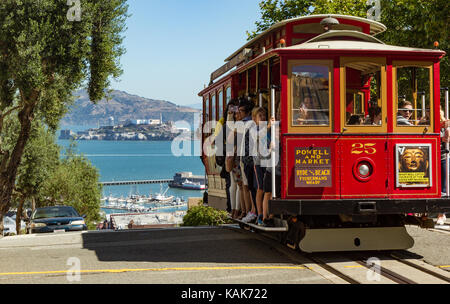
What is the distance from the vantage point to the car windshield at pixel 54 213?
17.4m

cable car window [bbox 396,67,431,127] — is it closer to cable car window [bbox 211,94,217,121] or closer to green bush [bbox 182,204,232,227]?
cable car window [bbox 211,94,217,121]

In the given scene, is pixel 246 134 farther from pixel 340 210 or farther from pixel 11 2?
pixel 11 2

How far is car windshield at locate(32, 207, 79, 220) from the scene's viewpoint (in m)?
17.4

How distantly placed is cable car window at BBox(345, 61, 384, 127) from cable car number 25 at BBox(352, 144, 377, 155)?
329mm

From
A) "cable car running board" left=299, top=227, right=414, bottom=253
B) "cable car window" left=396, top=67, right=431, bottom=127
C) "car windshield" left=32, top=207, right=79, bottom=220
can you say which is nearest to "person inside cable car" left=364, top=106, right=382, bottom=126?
"cable car window" left=396, top=67, right=431, bottom=127

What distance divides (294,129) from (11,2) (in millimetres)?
11625

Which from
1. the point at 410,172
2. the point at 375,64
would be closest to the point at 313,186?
the point at 410,172

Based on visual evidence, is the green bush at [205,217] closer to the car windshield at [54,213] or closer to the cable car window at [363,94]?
the car windshield at [54,213]

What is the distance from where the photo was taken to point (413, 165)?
9.16m

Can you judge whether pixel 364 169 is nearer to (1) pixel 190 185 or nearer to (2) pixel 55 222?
(2) pixel 55 222

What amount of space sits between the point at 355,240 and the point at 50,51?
38.8ft

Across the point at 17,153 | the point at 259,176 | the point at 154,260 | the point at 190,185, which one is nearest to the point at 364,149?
the point at 259,176

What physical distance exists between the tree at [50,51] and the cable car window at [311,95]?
10.4 m

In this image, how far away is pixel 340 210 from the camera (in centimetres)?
885
